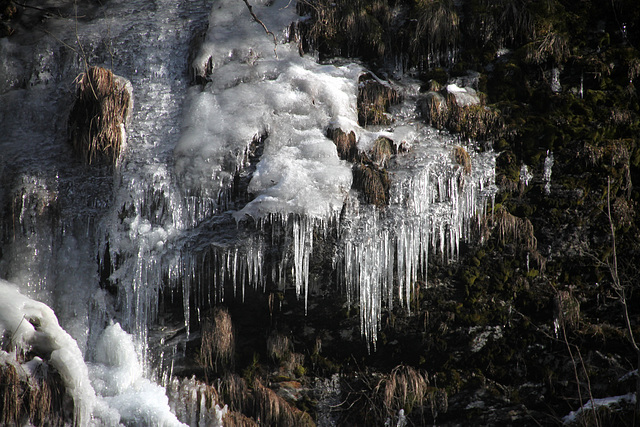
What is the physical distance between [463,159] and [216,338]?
10.3 feet

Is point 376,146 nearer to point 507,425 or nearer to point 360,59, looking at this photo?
point 360,59

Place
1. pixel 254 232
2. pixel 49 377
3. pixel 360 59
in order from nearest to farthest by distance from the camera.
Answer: pixel 49 377 → pixel 254 232 → pixel 360 59

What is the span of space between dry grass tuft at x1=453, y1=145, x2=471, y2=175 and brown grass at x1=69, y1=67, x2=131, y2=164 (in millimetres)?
3302

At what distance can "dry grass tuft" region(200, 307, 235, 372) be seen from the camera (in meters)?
5.48

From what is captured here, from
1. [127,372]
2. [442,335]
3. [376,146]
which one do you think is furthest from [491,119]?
[127,372]

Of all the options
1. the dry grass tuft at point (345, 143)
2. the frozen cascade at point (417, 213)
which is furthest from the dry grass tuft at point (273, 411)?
the dry grass tuft at point (345, 143)

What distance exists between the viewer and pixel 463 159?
506cm

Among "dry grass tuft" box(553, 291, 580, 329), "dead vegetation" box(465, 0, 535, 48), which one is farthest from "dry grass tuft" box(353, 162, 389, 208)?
"dry grass tuft" box(553, 291, 580, 329)

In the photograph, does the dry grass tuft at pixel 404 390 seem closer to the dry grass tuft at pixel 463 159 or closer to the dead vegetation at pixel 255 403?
the dead vegetation at pixel 255 403

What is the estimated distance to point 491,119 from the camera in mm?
5117

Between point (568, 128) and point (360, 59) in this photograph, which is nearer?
point (568, 128)

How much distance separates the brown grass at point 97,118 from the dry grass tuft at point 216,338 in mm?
1916

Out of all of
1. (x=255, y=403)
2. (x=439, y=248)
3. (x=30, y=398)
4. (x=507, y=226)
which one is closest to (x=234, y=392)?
(x=255, y=403)

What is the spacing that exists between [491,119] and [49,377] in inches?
190
